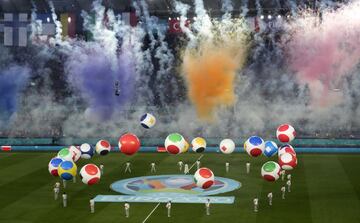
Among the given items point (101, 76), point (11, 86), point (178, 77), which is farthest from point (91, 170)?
point (11, 86)

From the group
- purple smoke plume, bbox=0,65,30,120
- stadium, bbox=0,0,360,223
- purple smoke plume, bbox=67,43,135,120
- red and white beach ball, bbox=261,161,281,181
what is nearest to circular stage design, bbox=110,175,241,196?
red and white beach ball, bbox=261,161,281,181

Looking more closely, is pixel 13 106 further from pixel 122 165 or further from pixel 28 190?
pixel 28 190

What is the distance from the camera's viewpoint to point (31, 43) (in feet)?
263

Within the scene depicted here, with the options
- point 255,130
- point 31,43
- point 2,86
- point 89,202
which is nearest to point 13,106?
point 2,86

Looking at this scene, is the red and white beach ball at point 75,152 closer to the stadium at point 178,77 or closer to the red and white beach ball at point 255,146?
the stadium at point 178,77

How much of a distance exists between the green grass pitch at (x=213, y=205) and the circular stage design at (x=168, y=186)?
0.90 m

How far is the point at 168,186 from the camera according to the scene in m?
39.7

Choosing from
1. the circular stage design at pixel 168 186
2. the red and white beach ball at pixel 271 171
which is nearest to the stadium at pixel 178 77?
the circular stage design at pixel 168 186

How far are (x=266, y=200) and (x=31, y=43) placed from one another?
171 feet

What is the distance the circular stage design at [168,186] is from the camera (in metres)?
38.0

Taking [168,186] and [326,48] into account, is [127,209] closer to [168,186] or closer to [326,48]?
[168,186]

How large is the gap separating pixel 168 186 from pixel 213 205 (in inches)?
225

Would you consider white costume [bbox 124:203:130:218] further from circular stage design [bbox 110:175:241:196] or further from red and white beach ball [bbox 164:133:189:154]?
red and white beach ball [bbox 164:133:189:154]

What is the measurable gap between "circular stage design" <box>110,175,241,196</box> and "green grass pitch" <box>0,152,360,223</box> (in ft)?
2.95
